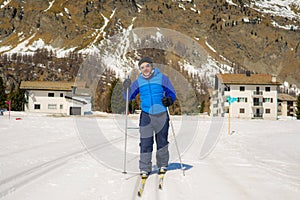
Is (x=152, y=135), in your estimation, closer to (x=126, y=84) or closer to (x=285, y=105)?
(x=126, y=84)

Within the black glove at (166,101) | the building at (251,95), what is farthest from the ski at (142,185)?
the building at (251,95)

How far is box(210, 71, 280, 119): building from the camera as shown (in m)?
66.4

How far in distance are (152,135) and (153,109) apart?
489mm

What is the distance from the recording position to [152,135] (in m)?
5.37

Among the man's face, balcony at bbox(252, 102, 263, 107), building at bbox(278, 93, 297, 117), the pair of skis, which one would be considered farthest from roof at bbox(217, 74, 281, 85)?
the pair of skis

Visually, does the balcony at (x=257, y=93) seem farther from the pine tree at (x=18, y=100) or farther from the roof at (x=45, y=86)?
the pine tree at (x=18, y=100)

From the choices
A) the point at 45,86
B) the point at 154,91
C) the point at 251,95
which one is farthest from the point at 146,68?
the point at 251,95

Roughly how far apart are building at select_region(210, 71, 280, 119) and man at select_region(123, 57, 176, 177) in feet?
205

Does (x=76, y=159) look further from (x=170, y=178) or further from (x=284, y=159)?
(x=284, y=159)

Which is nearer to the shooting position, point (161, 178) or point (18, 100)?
point (161, 178)

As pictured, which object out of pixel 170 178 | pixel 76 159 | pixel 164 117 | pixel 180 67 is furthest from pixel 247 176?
pixel 180 67

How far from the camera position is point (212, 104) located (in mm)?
71688

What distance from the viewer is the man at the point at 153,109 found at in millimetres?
5316

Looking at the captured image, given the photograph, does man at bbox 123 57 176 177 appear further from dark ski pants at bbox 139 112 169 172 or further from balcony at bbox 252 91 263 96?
balcony at bbox 252 91 263 96
